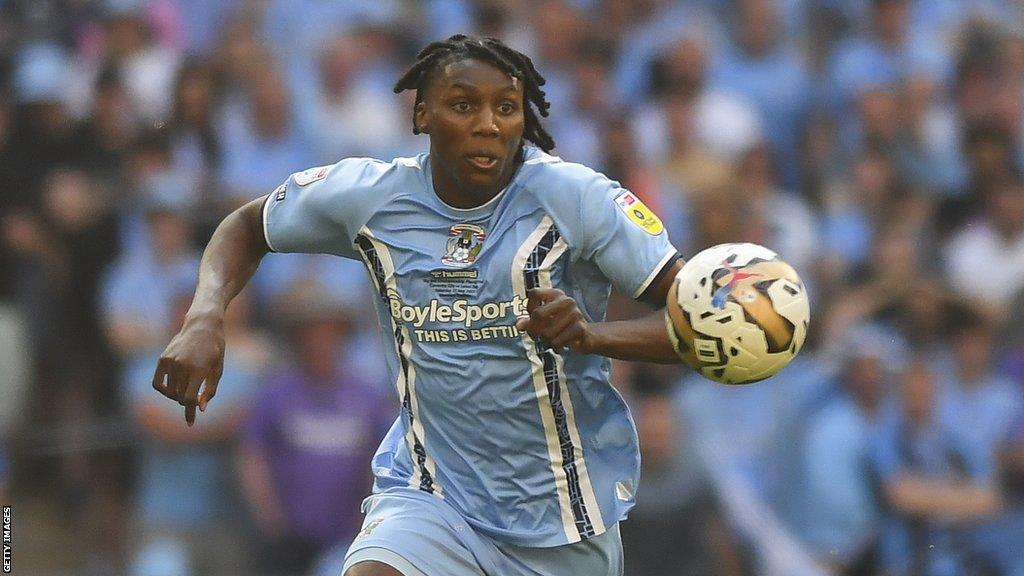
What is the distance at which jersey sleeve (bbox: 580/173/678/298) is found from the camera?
16.0 ft

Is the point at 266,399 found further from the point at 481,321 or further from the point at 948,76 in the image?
the point at 948,76

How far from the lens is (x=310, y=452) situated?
9258 mm

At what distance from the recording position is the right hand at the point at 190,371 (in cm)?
478

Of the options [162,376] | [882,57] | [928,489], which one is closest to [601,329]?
[162,376]

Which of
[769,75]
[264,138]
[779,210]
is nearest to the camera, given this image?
[264,138]

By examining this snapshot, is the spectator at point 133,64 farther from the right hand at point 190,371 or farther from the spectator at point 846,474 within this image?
the right hand at point 190,371

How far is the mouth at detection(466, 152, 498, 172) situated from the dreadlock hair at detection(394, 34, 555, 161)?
8.9 inches

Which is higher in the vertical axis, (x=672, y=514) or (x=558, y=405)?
(x=558, y=405)

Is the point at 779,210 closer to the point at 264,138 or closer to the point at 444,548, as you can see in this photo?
the point at 264,138

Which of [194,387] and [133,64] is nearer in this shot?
[194,387]

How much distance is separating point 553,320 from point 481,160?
79cm

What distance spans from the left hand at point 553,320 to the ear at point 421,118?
96 cm

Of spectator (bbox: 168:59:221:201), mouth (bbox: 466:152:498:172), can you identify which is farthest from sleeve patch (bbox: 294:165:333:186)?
spectator (bbox: 168:59:221:201)

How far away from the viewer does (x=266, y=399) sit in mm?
9312
